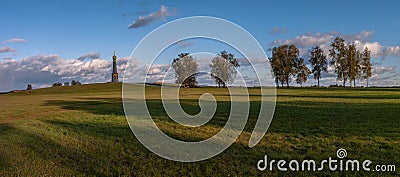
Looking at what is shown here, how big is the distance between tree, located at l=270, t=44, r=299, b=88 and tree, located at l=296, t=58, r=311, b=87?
1230 mm

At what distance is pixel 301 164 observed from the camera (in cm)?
828

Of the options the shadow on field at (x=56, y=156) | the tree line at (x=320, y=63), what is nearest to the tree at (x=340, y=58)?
the tree line at (x=320, y=63)

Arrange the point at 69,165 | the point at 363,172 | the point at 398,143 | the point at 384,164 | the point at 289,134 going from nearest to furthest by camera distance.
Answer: the point at 363,172
the point at 384,164
the point at 69,165
the point at 398,143
the point at 289,134

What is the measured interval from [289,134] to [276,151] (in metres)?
3.13

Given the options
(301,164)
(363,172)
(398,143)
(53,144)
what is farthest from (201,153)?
(398,143)

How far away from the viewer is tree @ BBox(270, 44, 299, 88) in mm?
96812

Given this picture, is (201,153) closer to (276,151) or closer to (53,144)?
(276,151)

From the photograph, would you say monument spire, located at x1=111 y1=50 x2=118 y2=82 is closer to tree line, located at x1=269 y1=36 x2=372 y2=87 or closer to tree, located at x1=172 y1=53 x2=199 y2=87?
tree line, located at x1=269 y1=36 x2=372 y2=87

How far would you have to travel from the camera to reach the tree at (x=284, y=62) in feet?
318

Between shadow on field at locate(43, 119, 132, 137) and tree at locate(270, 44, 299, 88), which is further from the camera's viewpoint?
tree at locate(270, 44, 299, 88)

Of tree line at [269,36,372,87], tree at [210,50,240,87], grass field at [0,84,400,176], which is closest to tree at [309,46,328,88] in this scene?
tree line at [269,36,372,87]

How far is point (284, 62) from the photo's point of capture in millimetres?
98000

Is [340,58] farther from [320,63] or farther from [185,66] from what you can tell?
[185,66]

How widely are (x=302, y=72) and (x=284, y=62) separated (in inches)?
260
